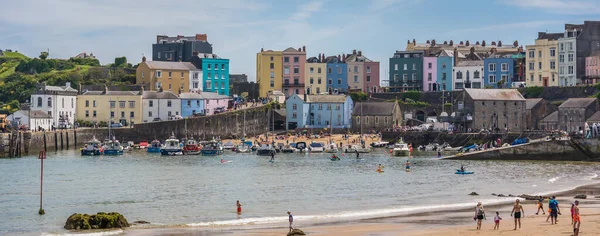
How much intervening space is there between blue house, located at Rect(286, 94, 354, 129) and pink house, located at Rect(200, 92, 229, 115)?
29.6ft

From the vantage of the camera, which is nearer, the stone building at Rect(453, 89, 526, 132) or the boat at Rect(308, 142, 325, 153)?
the boat at Rect(308, 142, 325, 153)

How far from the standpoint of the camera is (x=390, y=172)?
76125 mm

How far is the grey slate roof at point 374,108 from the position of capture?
118m

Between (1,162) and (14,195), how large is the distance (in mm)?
30860

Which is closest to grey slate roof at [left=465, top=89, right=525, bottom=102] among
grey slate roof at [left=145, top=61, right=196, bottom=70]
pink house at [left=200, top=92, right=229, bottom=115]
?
pink house at [left=200, top=92, right=229, bottom=115]

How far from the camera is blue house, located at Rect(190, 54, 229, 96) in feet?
433

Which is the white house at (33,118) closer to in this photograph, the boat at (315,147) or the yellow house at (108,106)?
the yellow house at (108,106)

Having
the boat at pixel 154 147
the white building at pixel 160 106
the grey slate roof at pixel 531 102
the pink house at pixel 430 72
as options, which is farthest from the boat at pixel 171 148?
the pink house at pixel 430 72

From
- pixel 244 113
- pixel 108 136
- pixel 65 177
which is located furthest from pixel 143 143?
pixel 65 177

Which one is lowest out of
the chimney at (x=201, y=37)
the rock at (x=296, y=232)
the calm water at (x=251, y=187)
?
the rock at (x=296, y=232)

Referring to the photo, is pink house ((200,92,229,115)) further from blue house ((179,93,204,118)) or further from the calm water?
the calm water

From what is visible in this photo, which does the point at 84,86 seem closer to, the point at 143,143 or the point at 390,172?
the point at 143,143

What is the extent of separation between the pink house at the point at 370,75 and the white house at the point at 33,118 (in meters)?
42.1

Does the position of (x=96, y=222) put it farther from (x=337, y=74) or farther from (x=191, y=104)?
(x=337, y=74)
